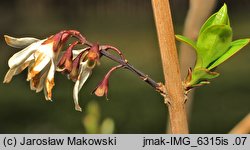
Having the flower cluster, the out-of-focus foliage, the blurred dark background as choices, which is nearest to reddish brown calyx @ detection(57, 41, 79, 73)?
the flower cluster

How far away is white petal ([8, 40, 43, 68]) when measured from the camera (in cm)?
54

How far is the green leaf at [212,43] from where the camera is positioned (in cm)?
56

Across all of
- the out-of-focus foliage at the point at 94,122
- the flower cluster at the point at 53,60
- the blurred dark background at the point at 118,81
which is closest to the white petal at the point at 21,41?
the flower cluster at the point at 53,60

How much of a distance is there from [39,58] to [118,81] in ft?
16.0

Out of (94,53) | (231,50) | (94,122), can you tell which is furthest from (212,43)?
(94,122)

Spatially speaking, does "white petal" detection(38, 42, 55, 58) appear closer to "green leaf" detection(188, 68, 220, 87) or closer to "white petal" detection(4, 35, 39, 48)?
"white petal" detection(4, 35, 39, 48)

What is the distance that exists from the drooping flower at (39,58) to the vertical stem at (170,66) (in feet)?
0.30

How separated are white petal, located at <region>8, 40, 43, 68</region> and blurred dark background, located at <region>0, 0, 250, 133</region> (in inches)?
93.4

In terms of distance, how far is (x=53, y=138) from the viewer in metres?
0.69

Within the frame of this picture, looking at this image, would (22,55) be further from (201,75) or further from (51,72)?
(201,75)

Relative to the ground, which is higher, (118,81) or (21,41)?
(118,81)

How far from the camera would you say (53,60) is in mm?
557

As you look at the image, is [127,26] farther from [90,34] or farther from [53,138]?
[53,138]

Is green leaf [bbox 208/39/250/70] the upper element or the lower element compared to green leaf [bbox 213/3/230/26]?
lower
